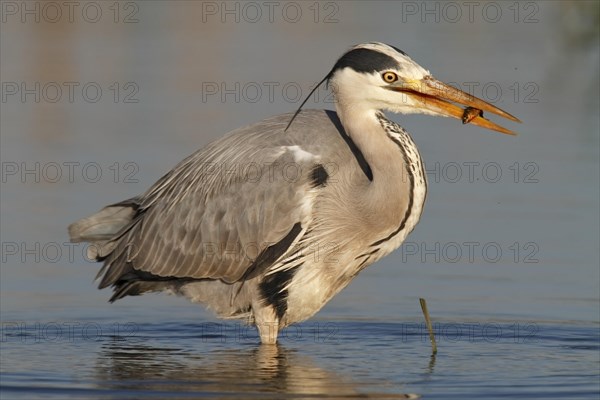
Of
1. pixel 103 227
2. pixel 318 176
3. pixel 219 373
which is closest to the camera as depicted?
pixel 219 373

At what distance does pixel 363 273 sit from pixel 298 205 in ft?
7.14

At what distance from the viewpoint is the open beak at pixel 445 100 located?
964 centimetres

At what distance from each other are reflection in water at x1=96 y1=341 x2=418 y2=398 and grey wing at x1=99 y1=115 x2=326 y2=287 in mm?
552

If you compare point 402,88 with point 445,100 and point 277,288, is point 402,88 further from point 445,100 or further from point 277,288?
point 277,288

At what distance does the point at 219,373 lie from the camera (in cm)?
948

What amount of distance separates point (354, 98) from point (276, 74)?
8.18m

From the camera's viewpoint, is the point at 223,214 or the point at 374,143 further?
the point at 223,214

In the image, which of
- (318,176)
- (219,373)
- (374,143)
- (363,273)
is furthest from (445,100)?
(363,273)

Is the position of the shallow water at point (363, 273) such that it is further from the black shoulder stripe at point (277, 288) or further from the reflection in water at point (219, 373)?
the black shoulder stripe at point (277, 288)

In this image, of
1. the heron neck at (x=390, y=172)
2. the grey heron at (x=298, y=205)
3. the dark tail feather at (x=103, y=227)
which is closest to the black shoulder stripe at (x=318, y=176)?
the grey heron at (x=298, y=205)

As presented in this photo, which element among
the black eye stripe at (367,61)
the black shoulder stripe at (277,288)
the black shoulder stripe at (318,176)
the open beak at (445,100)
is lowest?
the black shoulder stripe at (277,288)

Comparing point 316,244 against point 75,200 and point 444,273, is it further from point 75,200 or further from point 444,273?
point 75,200

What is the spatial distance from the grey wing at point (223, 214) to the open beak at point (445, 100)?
802mm

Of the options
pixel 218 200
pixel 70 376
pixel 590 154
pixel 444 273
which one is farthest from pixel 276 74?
pixel 70 376
